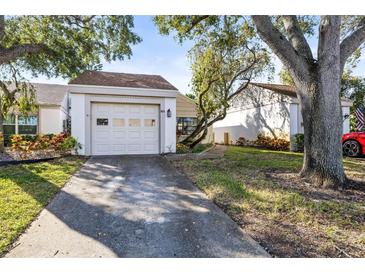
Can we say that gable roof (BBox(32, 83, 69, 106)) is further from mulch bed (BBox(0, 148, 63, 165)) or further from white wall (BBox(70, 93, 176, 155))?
white wall (BBox(70, 93, 176, 155))

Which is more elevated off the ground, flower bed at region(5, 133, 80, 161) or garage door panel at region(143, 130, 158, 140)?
garage door panel at region(143, 130, 158, 140)

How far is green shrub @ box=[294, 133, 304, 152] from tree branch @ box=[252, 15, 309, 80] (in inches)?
329

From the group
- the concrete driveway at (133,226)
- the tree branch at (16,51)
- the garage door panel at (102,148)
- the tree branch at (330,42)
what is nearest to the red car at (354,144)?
the tree branch at (330,42)

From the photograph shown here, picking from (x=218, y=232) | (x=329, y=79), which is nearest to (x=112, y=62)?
(x=329, y=79)

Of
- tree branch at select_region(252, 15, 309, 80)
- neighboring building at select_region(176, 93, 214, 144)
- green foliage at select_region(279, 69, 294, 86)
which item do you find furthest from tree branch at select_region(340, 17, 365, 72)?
green foliage at select_region(279, 69, 294, 86)

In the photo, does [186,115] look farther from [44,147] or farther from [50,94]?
[50,94]

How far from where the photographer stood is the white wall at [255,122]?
14906 millimetres

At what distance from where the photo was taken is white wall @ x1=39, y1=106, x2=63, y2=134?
16.9 meters

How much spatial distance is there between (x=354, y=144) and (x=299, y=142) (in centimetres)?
259

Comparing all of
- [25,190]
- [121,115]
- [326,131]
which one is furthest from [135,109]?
[326,131]

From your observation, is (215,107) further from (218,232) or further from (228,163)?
(218,232)

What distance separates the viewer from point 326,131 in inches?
225

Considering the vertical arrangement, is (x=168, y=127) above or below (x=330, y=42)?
below

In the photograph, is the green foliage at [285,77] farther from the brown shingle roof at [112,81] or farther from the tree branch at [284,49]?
the tree branch at [284,49]
